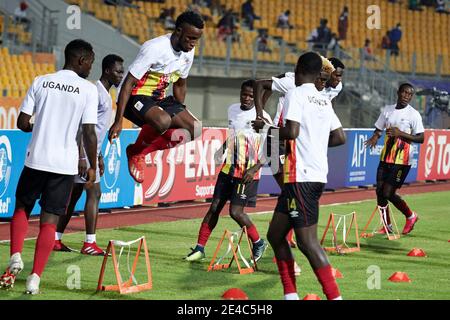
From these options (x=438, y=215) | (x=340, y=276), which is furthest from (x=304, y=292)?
(x=438, y=215)

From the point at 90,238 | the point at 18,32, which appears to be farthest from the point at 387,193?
the point at 18,32

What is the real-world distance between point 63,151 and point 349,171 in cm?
1602

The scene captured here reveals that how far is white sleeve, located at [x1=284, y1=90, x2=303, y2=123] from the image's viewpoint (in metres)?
8.35

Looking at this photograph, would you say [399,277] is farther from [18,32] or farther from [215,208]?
[18,32]

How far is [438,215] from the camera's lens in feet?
63.2

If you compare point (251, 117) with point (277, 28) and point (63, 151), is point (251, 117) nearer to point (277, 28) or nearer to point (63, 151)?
point (63, 151)

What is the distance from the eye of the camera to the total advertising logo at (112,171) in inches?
A: 677

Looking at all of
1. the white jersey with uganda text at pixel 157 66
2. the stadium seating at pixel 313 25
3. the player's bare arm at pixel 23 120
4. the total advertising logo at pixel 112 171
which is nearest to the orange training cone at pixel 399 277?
the white jersey with uganda text at pixel 157 66

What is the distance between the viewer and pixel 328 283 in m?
8.34

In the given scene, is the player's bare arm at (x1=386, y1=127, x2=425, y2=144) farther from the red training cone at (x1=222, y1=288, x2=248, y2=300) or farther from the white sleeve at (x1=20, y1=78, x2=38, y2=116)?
the white sleeve at (x1=20, y1=78, x2=38, y2=116)

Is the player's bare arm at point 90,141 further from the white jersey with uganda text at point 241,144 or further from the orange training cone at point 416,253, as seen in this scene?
the orange training cone at point 416,253

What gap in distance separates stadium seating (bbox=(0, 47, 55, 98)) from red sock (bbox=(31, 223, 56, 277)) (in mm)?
13046

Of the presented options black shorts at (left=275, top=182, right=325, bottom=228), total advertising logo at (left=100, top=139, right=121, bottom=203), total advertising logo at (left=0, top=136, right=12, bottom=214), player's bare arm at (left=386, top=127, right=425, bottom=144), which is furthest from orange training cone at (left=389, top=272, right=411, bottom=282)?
total advertising logo at (left=100, top=139, right=121, bottom=203)

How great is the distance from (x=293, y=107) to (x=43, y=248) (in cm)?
266
